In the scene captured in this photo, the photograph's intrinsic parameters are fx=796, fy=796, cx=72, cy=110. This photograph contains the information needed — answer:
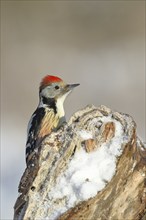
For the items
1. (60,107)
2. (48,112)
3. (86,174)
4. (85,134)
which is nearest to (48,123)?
(48,112)

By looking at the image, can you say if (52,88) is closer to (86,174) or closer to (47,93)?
(47,93)

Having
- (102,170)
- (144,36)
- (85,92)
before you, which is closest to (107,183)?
(102,170)

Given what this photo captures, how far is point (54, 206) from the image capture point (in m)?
3.09

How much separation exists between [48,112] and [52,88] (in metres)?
0.28

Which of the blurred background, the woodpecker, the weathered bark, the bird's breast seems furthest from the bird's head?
Answer: the blurred background

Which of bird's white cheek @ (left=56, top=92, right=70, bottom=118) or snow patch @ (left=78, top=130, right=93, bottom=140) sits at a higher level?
snow patch @ (left=78, top=130, right=93, bottom=140)

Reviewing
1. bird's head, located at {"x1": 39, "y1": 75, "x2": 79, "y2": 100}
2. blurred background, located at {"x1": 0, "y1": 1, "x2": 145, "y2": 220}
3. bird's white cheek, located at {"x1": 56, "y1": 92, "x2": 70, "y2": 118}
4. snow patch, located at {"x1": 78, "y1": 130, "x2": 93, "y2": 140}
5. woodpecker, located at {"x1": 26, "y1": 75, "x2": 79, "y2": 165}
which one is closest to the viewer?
snow patch, located at {"x1": 78, "y1": 130, "x2": 93, "y2": 140}

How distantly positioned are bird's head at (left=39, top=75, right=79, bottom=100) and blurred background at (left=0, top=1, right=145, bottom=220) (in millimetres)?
2723

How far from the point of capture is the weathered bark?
121 inches

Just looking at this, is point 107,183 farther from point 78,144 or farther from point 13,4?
point 13,4

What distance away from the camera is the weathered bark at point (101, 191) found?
10.1 feet

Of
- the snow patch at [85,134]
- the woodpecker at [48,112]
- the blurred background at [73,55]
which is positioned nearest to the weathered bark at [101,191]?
the snow patch at [85,134]

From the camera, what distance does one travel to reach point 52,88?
17.6ft

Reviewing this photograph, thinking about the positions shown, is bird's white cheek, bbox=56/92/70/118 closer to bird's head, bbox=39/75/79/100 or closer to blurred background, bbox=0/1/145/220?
bird's head, bbox=39/75/79/100
